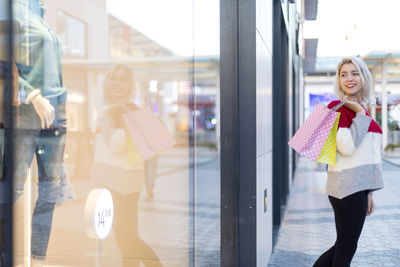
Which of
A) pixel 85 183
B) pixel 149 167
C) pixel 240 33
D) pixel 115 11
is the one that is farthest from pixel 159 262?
pixel 240 33

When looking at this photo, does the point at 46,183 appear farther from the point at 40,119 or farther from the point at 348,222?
the point at 348,222

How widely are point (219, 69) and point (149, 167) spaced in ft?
3.90

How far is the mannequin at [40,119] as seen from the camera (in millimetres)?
1258

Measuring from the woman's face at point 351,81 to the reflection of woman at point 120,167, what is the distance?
1.63 m

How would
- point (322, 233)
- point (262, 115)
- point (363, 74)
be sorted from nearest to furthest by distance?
point (363, 74), point (262, 115), point (322, 233)

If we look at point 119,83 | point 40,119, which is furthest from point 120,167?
point 40,119

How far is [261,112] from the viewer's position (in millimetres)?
3496

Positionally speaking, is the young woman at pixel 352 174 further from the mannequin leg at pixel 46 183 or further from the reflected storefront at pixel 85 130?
the mannequin leg at pixel 46 183

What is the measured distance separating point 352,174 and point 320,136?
0.29 metres

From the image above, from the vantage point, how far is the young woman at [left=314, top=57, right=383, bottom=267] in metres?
2.91

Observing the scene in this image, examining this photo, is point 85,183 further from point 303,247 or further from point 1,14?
point 303,247

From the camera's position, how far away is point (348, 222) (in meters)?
2.93

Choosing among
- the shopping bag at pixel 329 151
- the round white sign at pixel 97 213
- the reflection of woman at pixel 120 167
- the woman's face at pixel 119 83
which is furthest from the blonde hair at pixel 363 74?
the round white sign at pixel 97 213

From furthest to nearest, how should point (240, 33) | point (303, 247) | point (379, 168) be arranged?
point (303, 247), point (240, 33), point (379, 168)
